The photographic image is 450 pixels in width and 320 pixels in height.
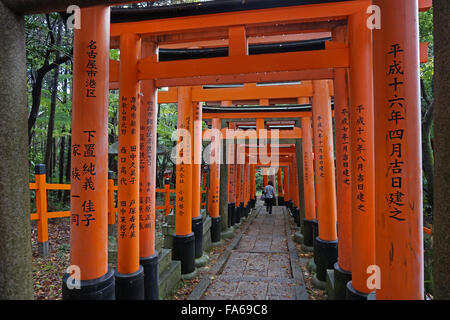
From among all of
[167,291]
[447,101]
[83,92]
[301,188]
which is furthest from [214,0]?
[301,188]

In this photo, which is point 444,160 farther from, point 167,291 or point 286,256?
point 286,256

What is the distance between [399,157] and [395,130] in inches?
8.6

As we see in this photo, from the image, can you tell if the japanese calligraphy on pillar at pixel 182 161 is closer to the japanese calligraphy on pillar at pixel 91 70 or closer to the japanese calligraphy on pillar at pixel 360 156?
the japanese calligraphy on pillar at pixel 91 70

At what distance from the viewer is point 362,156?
12.2 ft

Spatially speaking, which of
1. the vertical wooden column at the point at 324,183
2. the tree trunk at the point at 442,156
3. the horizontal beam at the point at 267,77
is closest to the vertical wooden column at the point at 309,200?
the vertical wooden column at the point at 324,183

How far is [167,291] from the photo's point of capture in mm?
5527

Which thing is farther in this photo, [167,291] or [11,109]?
[167,291]

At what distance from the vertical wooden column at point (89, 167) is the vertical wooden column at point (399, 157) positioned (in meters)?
2.69

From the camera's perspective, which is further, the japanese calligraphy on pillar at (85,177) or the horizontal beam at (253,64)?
the horizontal beam at (253,64)

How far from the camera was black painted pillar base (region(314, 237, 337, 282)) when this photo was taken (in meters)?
5.84

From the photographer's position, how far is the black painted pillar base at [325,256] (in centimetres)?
584

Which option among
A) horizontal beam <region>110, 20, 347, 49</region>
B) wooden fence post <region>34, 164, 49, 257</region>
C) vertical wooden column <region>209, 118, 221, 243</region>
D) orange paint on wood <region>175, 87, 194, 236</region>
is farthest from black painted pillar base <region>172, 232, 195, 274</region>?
horizontal beam <region>110, 20, 347, 49</region>

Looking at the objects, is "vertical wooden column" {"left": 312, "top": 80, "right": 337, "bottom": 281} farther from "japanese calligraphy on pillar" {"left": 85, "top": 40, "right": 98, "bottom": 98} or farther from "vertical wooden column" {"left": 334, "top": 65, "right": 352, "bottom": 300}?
"japanese calligraphy on pillar" {"left": 85, "top": 40, "right": 98, "bottom": 98}

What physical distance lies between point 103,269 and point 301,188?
28.5ft
